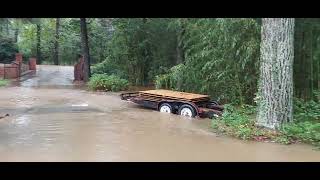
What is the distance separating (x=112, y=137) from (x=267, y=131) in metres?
3.40

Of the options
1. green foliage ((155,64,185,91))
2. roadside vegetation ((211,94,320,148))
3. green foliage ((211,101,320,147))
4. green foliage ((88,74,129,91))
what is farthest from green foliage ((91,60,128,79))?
green foliage ((211,101,320,147))

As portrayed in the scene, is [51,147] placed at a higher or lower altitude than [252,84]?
lower

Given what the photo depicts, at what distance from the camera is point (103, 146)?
8.53m


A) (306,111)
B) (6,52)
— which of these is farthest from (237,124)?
(6,52)

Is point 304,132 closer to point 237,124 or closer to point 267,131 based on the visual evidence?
point 267,131

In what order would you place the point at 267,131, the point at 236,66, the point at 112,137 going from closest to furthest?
the point at 112,137 < the point at 267,131 < the point at 236,66

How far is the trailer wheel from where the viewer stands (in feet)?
41.4

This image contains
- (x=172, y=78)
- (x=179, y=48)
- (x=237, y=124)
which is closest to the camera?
(x=237, y=124)

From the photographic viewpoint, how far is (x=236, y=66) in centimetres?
1300

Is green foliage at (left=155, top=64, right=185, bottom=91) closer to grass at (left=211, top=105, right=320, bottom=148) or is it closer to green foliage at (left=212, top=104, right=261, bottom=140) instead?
green foliage at (left=212, top=104, right=261, bottom=140)
